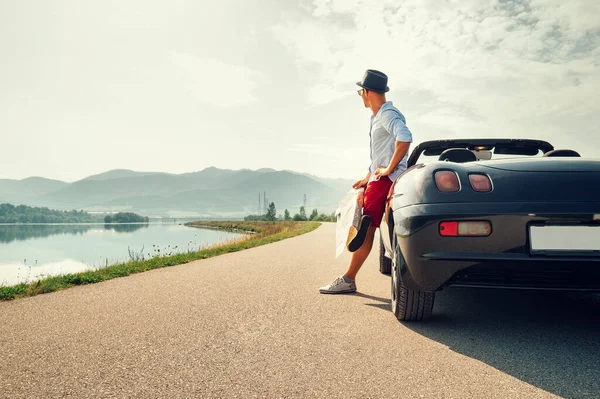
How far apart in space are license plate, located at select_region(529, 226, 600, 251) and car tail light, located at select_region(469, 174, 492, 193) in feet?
1.20

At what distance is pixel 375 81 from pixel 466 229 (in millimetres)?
2231

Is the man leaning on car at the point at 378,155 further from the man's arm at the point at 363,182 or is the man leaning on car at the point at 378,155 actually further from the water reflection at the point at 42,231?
the water reflection at the point at 42,231

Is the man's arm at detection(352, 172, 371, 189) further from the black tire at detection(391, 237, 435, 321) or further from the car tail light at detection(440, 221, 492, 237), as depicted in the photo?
the car tail light at detection(440, 221, 492, 237)

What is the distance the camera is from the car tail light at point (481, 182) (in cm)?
274

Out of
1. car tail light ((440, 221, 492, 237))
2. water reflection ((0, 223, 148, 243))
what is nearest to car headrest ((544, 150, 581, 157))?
car tail light ((440, 221, 492, 237))

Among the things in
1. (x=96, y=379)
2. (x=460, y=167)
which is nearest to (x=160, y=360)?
(x=96, y=379)

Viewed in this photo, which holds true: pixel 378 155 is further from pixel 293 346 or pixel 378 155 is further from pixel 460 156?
pixel 293 346

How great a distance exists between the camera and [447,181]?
2.84m

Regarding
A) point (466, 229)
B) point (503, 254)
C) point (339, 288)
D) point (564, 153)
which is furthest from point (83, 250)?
point (503, 254)

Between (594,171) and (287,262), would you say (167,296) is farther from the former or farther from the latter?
(594,171)

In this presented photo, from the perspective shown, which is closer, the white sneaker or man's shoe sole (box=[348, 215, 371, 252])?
man's shoe sole (box=[348, 215, 371, 252])

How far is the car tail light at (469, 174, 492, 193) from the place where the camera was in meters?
2.74

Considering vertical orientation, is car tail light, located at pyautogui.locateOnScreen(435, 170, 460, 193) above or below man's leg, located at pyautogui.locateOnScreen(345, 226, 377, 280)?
above

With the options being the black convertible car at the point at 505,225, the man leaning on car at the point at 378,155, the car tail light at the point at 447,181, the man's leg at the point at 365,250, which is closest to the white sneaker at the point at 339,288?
the man leaning on car at the point at 378,155
